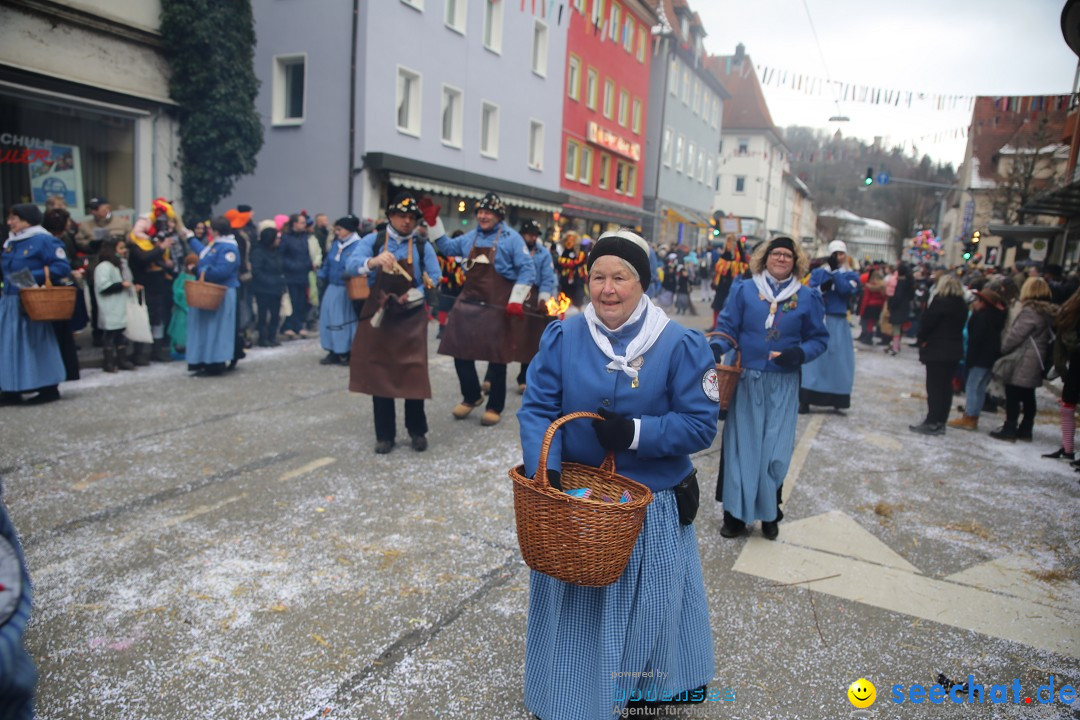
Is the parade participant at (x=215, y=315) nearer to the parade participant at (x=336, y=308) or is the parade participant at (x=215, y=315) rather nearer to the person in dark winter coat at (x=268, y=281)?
the parade participant at (x=336, y=308)

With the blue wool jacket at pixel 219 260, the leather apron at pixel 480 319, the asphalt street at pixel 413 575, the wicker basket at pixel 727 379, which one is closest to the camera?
the asphalt street at pixel 413 575

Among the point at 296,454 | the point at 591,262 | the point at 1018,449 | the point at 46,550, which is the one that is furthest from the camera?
the point at 1018,449

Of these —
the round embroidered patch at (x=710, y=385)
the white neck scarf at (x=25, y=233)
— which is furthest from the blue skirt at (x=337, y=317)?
the round embroidered patch at (x=710, y=385)

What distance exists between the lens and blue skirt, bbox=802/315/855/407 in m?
8.92

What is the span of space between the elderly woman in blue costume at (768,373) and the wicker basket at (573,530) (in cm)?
236

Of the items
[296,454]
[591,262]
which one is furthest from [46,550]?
[591,262]

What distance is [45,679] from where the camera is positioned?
9.73 ft

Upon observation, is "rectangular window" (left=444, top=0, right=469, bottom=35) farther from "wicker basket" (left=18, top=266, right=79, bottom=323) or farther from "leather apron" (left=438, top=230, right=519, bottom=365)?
"wicker basket" (left=18, top=266, right=79, bottom=323)

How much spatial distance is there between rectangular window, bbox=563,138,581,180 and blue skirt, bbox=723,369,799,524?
2595 centimetres

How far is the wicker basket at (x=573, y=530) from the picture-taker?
84.7 inches

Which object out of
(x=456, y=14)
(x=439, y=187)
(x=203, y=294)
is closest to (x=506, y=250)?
(x=203, y=294)

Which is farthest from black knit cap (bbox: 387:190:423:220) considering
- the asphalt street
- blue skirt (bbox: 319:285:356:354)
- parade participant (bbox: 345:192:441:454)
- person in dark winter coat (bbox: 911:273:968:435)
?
person in dark winter coat (bbox: 911:273:968:435)

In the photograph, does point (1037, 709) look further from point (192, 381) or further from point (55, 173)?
point (55, 173)

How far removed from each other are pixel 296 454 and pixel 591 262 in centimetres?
435
